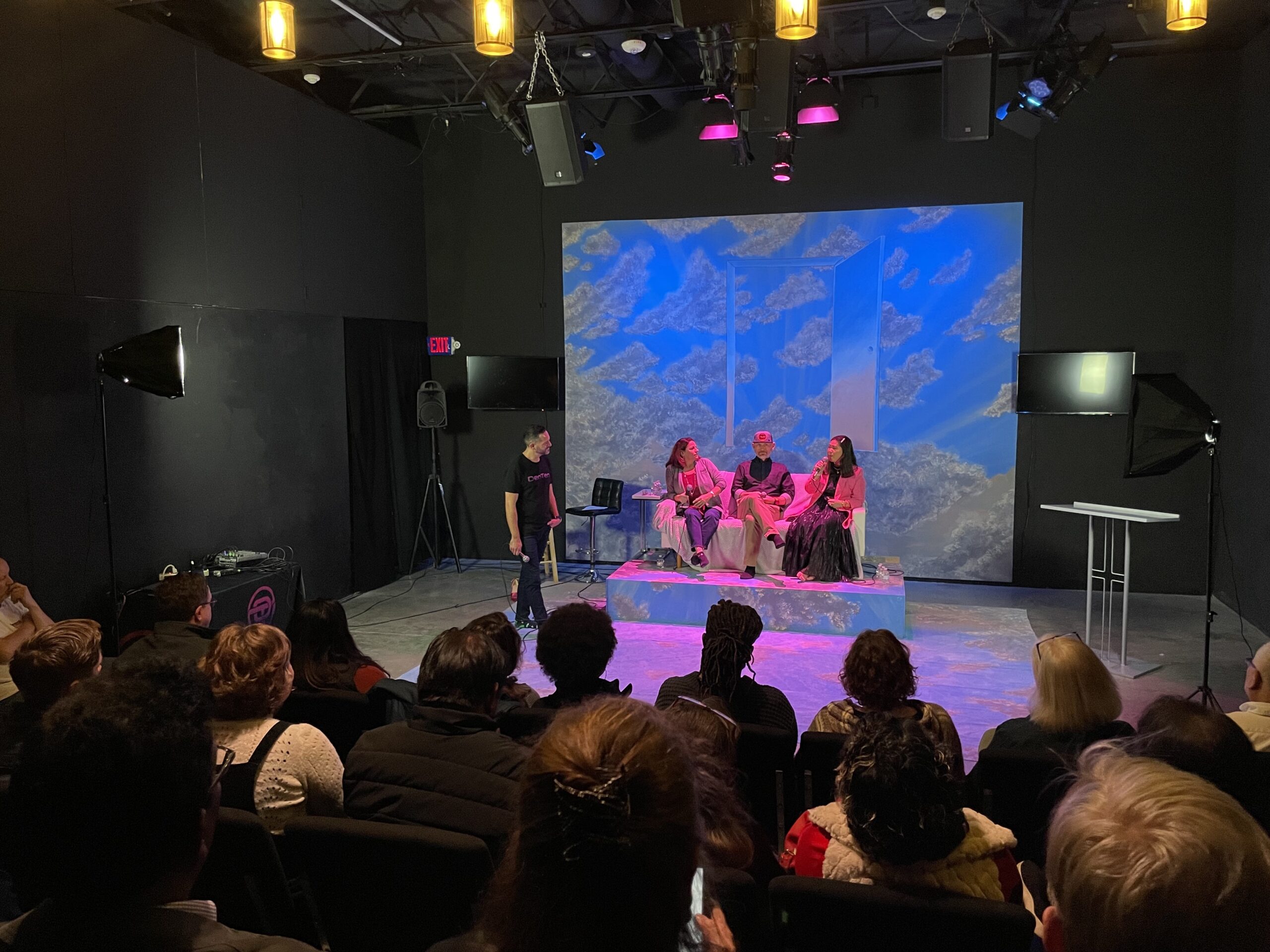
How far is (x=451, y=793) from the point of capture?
6.76 feet

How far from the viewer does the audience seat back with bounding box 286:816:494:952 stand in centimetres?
183

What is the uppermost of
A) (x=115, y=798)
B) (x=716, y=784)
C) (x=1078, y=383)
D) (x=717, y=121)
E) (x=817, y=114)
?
(x=717, y=121)

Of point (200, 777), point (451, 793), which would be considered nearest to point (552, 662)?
point (451, 793)

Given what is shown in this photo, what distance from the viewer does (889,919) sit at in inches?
63.9

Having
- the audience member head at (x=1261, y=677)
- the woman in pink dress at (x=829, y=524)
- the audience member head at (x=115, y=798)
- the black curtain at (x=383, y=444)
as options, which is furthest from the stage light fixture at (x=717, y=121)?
the audience member head at (x=115, y=798)

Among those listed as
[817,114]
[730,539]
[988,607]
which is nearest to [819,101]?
[817,114]

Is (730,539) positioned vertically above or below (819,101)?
below

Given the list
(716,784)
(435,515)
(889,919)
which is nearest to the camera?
(716,784)

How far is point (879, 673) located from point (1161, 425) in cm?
279

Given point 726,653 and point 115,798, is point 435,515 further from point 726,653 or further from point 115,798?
point 115,798

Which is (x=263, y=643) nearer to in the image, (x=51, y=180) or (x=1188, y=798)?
(x=1188, y=798)

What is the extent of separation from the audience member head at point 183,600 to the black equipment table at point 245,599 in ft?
4.53

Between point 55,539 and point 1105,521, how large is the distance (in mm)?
6894

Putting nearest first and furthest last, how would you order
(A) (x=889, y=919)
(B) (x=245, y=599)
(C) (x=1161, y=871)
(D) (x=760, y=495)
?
(C) (x=1161, y=871)
(A) (x=889, y=919)
(B) (x=245, y=599)
(D) (x=760, y=495)
